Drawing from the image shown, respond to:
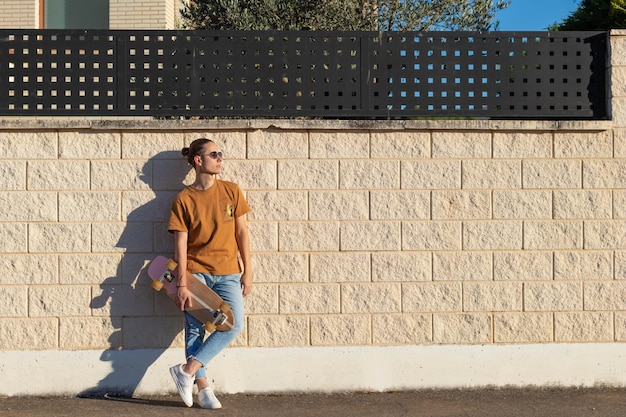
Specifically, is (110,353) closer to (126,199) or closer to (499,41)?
(126,199)

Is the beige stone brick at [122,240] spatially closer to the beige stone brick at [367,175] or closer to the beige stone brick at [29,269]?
the beige stone brick at [29,269]

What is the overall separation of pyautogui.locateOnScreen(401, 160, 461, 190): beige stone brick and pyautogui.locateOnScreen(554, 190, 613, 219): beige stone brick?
0.83 meters

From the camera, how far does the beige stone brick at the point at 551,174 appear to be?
6.81 m

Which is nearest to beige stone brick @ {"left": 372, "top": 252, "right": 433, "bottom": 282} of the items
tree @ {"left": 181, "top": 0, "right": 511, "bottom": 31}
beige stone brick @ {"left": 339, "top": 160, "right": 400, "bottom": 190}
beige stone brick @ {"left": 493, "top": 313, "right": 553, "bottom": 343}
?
beige stone brick @ {"left": 339, "top": 160, "right": 400, "bottom": 190}

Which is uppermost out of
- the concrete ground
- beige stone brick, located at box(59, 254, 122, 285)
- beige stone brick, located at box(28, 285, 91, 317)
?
beige stone brick, located at box(59, 254, 122, 285)

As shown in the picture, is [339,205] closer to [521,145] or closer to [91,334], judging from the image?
[521,145]

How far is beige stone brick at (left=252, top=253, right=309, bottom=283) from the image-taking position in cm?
668

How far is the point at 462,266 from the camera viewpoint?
678cm

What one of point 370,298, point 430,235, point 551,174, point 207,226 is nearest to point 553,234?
point 551,174

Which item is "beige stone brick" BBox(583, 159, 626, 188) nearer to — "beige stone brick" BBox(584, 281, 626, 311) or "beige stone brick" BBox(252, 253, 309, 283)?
"beige stone brick" BBox(584, 281, 626, 311)

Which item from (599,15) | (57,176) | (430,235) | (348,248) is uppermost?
(599,15)

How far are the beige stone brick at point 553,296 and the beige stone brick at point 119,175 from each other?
312 centimetres

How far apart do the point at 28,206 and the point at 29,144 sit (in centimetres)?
48

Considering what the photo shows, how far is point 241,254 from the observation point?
6.46 meters
